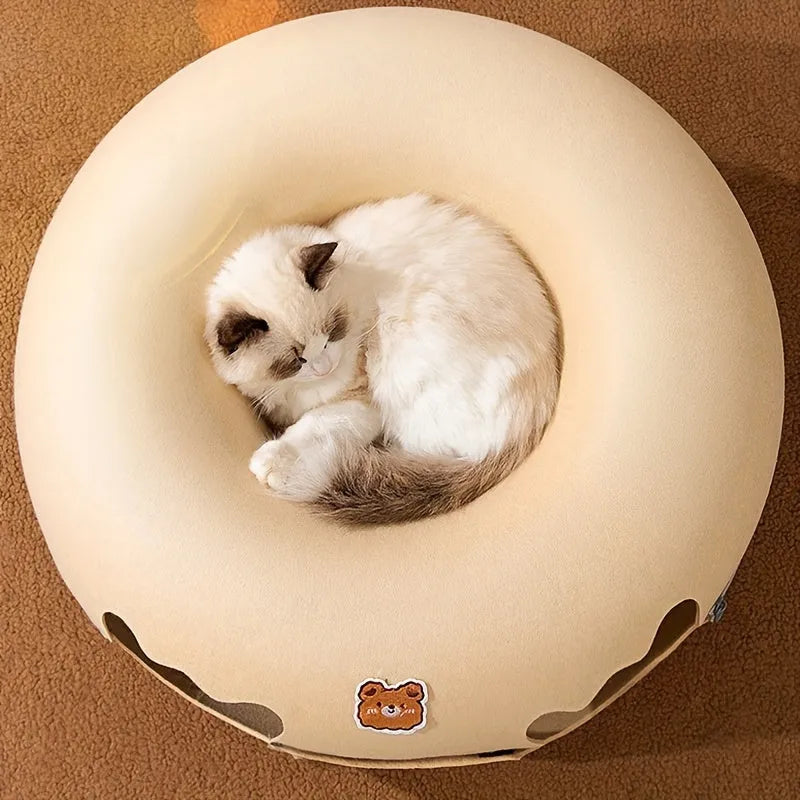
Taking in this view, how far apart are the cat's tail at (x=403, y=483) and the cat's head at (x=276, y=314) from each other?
0.17 meters

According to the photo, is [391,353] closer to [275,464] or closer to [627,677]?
[275,464]

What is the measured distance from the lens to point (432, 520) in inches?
52.1

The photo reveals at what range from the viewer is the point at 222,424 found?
1.38m

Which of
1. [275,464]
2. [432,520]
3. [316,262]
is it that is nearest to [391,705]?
[432,520]

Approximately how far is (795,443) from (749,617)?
0.37 metres

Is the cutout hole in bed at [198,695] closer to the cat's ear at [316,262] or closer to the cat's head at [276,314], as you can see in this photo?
the cat's head at [276,314]

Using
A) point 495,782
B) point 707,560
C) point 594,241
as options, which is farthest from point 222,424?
point 495,782

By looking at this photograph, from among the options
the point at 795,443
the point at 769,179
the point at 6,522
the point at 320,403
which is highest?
the point at 769,179

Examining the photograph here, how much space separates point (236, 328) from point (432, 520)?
Result: 0.40m

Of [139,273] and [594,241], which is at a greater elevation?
[594,241]

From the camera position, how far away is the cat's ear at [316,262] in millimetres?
1248

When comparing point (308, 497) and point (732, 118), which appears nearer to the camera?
point (308, 497)

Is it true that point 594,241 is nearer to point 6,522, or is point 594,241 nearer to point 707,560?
point 707,560

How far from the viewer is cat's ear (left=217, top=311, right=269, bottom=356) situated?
1282mm
